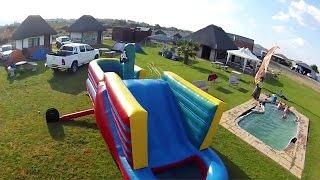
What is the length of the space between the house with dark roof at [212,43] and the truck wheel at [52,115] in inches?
1172

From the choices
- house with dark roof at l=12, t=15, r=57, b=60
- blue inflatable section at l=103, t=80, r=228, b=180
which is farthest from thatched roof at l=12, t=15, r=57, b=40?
blue inflatable section at l=103, t=80, r=228, b=180

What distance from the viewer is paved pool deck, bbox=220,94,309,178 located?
1395 centimetres

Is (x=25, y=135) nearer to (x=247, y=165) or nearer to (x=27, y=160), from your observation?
(x=27, y=160)

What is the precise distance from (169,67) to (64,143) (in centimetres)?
2064

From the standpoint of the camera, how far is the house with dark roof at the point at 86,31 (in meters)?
41.3

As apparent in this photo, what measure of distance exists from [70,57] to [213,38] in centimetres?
2329

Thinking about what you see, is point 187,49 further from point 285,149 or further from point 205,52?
point 285,149

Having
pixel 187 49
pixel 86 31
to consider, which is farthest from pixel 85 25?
pixel 187 49

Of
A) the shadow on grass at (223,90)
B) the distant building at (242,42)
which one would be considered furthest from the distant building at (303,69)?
the shadow on grass at (223,90)

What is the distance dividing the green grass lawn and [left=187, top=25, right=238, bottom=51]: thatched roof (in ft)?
69.1

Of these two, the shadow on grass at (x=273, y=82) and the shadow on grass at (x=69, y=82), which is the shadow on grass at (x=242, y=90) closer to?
the shadow on grass at (x=273, y=82)

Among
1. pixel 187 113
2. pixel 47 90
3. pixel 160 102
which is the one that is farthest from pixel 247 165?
pixel 47 90

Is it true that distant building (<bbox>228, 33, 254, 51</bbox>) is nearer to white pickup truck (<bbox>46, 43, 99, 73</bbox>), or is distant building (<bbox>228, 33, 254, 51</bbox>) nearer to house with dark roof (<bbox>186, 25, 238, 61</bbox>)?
house with dark roof (<bbox>186, 25, 238, 61</bbox>)

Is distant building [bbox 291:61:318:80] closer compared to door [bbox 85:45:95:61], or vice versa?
door [bbox 85:45:95:61]
